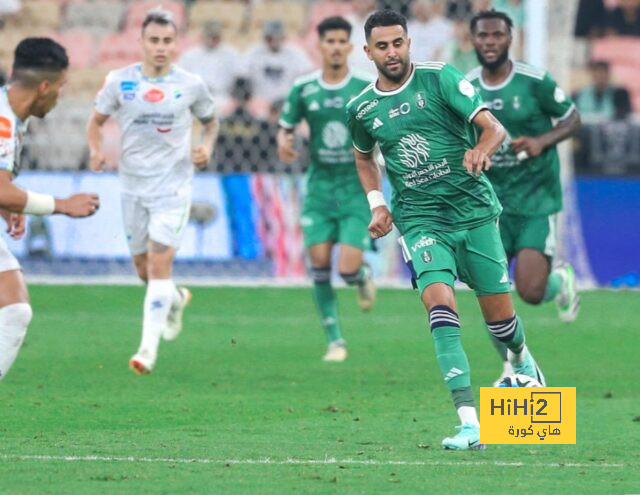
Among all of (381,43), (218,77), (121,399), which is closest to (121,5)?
(218,77)

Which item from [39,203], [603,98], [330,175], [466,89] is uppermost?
[466,89]

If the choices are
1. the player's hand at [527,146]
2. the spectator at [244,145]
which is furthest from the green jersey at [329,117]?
the spectator at [244,145]

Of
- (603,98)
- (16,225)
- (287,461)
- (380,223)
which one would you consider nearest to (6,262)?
(16,225)

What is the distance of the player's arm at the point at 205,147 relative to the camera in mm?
10898

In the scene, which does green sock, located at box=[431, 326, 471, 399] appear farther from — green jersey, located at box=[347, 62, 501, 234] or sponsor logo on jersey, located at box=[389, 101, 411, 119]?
sponsor logo on jersey, located at box=[389, 101, 411, 119]

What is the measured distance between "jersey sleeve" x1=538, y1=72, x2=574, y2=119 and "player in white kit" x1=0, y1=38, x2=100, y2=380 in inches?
145

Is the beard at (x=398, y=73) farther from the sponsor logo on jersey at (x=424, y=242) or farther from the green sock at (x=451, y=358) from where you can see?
the green sock at (x=451, y=358)

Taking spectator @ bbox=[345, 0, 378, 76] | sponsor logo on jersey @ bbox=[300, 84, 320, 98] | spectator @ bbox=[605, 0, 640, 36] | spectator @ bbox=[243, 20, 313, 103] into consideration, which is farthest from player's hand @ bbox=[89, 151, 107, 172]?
spectator @ bbox=[605, 0, 640, 36]

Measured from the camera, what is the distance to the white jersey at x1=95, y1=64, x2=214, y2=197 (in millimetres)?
11062

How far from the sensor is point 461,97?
7566 millimetres

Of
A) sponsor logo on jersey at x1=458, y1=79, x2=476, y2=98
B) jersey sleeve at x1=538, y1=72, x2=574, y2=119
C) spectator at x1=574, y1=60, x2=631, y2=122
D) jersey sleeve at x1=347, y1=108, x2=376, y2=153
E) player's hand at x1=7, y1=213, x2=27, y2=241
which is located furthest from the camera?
spectator at x1=574, y1=60, x2=631, y2=122

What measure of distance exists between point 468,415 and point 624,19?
14827 mm

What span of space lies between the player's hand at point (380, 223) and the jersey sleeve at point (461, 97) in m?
0.63

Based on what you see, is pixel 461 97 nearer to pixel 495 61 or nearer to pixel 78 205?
pixel 78 205
